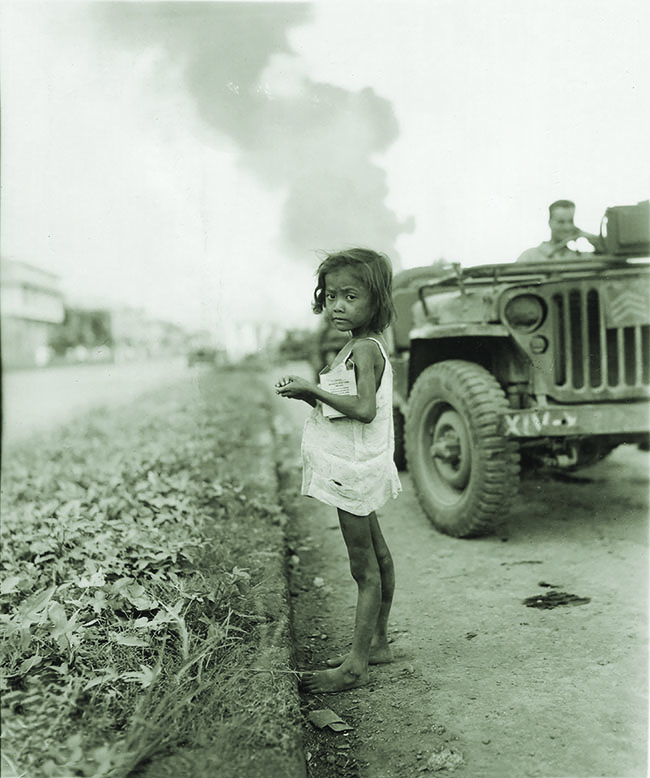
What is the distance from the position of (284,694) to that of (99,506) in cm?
215

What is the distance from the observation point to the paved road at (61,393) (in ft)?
35.3

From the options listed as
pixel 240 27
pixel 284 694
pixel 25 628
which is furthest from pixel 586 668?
pixel 240 27

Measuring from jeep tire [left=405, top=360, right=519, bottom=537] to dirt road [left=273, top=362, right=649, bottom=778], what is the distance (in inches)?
7.5

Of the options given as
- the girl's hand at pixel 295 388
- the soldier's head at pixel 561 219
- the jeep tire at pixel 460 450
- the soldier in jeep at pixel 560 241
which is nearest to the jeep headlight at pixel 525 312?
the jeep tire at pixel 460 450

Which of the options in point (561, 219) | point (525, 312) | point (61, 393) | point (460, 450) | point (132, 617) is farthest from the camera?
point (61, 393)

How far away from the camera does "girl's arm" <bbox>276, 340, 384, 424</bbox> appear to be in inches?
95.1

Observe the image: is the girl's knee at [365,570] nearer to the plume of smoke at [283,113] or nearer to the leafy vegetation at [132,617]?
the leafy vegetation at [132,617]

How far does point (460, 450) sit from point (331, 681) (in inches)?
82.8

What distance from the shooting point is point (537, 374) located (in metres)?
4.23

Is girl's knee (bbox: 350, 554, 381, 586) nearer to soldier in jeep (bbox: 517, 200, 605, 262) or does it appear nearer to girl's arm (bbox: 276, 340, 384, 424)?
girl's arm (bbox: 276, 340, 384, 424)

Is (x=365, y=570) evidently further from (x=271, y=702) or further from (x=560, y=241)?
(x=560, y=241)

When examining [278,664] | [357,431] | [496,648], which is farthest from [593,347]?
[278,664]

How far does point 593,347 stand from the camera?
430 centimetres

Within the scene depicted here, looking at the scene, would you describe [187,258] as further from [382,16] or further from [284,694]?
[284,694]
